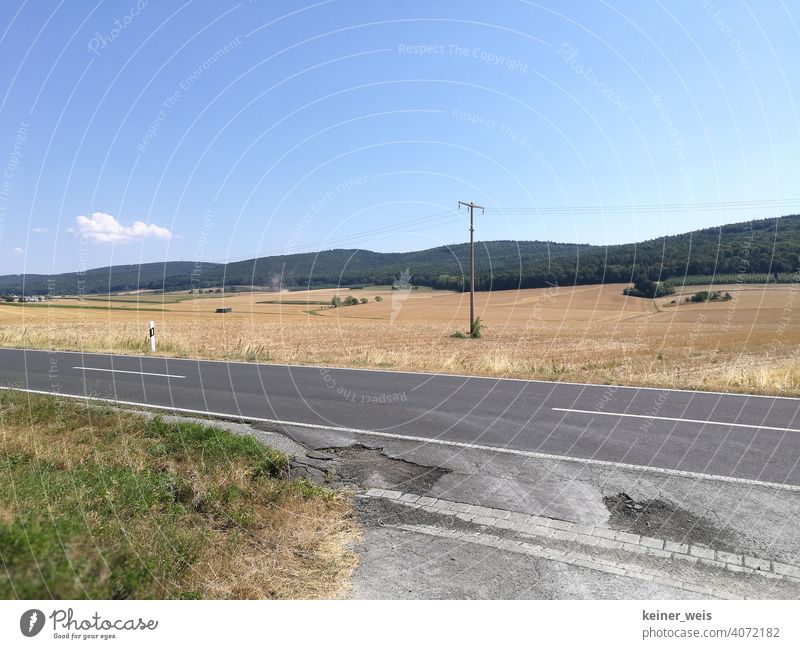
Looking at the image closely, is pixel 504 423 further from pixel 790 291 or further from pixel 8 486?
pixel 790 291

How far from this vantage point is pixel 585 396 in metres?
11.4

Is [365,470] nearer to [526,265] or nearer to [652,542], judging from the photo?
[652,542]

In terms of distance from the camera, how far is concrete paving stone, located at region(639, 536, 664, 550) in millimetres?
4562

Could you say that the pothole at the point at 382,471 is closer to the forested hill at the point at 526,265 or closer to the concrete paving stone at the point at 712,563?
the concrete paving stone at the point at 712,563

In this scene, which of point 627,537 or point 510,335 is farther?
point 510,335

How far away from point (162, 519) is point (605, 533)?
370 cm

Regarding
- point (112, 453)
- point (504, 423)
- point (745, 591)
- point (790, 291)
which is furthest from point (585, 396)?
point (790, 291)

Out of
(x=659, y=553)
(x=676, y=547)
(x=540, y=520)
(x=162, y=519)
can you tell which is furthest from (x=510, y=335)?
(x=162, y=519)

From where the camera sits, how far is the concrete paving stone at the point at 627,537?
15.4 ft

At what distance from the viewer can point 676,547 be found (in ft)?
14.9

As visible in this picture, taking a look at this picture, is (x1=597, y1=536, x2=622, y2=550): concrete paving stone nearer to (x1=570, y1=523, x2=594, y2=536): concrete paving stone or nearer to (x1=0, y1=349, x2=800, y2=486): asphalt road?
(x1=570, y1=523, x2=594, y2=536): concrete paving stone

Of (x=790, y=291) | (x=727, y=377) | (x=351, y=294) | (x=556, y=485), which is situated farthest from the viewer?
(x=351, y=294)

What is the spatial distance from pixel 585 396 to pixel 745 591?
300 inches

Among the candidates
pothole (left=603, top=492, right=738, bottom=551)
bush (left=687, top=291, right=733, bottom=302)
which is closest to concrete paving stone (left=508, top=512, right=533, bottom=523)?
pothole (left=603, top=492, right=738, bottom=551)
